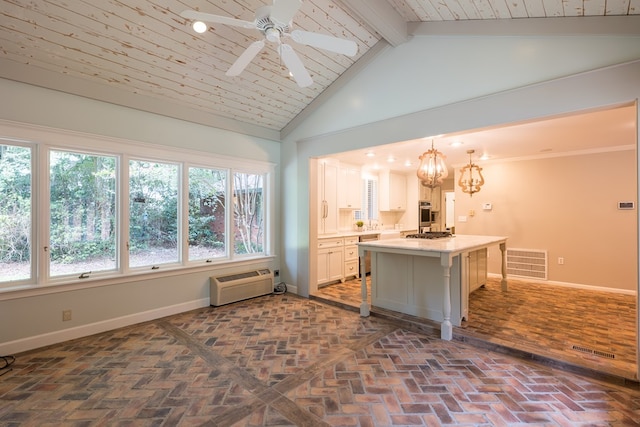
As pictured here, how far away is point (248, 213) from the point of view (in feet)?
16.5

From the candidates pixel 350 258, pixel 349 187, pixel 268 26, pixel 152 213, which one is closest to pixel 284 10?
pixel 268 26

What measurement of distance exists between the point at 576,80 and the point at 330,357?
3340 millimetres

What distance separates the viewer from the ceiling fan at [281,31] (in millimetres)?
1952

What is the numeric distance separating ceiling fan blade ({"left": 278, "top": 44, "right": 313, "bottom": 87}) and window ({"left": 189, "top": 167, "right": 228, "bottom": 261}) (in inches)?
95.8

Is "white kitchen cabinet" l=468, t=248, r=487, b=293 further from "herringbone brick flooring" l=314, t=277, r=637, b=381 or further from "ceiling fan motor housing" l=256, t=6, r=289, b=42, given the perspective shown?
"ceiling fan motor housing" l=256, t=6, r=289, b=42

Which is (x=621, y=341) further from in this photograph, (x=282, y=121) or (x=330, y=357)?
(x=282, y=121)

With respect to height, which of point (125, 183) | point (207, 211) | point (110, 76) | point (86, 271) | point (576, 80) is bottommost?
point (86, 271)

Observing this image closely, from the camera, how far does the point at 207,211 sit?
4.52m

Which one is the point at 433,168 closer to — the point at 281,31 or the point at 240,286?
the point at 281,31

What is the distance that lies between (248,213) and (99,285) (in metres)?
2.25

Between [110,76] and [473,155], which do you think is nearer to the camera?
[110,76]

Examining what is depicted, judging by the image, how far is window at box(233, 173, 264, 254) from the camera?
4.88 m

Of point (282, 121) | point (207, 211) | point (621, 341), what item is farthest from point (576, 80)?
point (207, 211)

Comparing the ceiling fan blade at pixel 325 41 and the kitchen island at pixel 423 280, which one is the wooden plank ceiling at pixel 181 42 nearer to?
the ceiling fan blade at pixel 325 41
